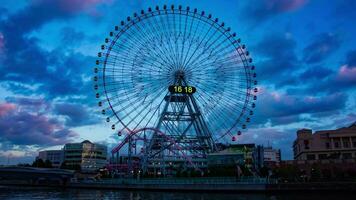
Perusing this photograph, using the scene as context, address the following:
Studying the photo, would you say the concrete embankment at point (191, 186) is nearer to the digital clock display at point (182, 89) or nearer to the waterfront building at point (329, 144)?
the digital clock display at point (182, 89)

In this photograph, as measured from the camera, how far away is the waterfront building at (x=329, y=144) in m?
101

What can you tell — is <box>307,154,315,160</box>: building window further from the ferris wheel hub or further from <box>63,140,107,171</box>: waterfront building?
<box>63,140,107,171</box>: waterfront building

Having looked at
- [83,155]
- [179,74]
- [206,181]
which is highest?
[179,74]

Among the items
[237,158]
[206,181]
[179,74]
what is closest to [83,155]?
[237,158]

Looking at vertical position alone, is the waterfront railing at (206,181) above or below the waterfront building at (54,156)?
below

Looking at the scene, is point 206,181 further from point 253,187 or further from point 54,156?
point 54,156

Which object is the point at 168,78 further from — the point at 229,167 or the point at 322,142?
Answer: the point at 322,142

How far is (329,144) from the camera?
103250 millimetres

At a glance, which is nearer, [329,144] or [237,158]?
[237,158]

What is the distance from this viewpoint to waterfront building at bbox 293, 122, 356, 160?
101m

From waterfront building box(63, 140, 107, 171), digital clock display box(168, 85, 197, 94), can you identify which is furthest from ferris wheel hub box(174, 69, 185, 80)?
waterfront building box(63, 140, 107, 171)

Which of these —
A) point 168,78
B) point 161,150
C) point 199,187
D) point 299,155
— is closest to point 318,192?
point 199,187

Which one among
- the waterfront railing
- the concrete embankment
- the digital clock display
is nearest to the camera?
the concrete embankment

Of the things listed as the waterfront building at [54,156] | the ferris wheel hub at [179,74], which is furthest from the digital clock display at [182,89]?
the waterfront building at [54,156]
